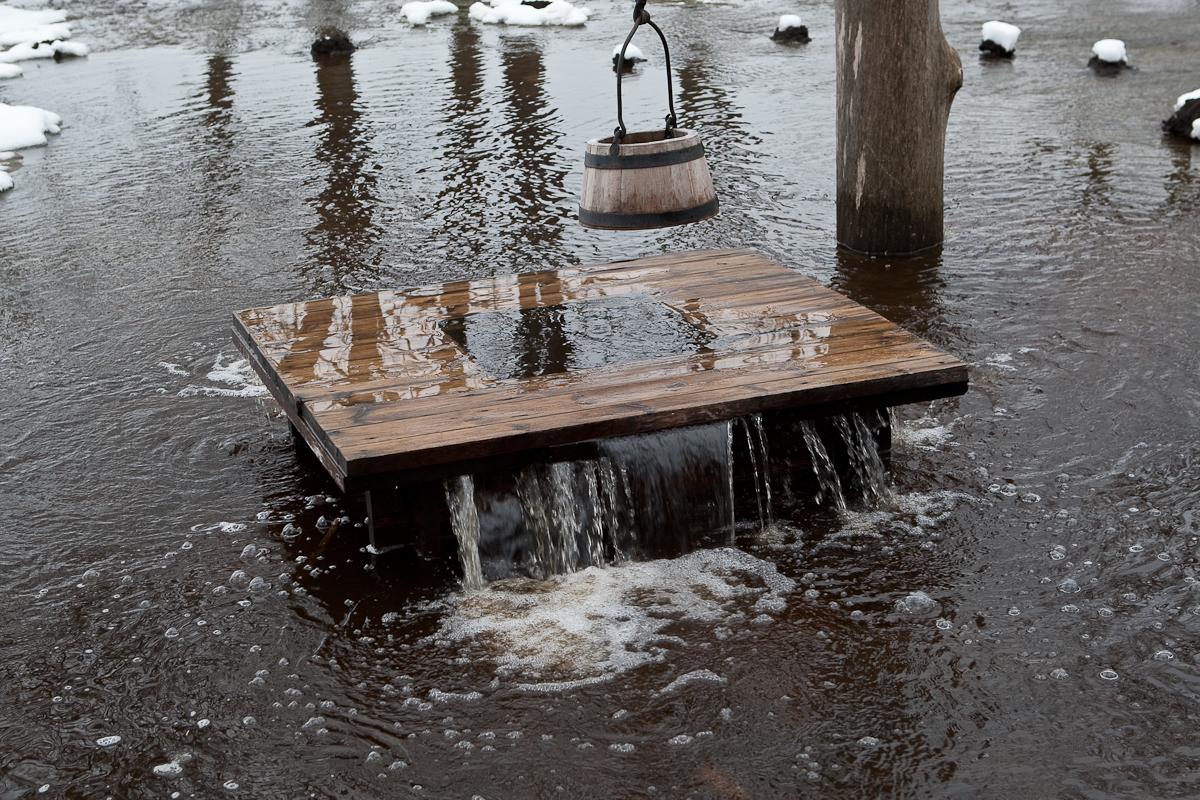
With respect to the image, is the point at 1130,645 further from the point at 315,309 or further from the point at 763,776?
the point at 315,309

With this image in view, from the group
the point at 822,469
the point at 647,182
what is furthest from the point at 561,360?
the point at 822,469

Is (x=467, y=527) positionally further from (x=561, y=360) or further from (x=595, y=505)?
(x=561, y=360)

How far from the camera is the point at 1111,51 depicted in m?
12.8

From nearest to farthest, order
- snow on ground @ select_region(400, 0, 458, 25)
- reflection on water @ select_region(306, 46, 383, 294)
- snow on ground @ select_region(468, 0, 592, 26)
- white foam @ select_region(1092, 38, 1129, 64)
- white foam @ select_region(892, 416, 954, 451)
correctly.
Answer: white foam @ select_region(892, 416, 954, 451) < reflection on water @ select_region(306, 46, 383, 294) < white foam @ select_region(1092, 38, 1129, 64) < snow on ground @ select_region(468, 0, 592, 26) < snow on ground @ select_region(400, 0, 458, 25)

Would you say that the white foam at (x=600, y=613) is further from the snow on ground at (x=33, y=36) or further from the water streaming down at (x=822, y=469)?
the snow on ground at (x=33, y=36)

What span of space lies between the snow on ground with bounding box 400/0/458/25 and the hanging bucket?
15492 mm

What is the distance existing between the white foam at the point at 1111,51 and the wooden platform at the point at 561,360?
27.8 ft

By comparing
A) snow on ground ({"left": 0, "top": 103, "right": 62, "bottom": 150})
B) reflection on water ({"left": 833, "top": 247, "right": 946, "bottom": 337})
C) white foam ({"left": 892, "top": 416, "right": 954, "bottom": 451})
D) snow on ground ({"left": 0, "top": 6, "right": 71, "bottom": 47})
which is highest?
snow on ground ({"left": 0, "top": 6, "right": 71, "bottom": 47})

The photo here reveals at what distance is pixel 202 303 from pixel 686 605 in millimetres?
4455

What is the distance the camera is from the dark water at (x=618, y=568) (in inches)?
143

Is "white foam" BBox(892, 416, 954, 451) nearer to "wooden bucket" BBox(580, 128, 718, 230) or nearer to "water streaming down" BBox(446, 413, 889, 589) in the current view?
"water streaming down" BBox(446, 413, 889, 589)

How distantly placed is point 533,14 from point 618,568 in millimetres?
15221

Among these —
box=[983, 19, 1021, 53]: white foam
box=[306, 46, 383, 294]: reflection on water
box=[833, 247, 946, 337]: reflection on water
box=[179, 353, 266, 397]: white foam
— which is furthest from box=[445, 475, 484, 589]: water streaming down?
box=[983, 19, 1021, 53]: white foam

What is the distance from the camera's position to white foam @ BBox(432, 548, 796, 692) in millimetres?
4023
